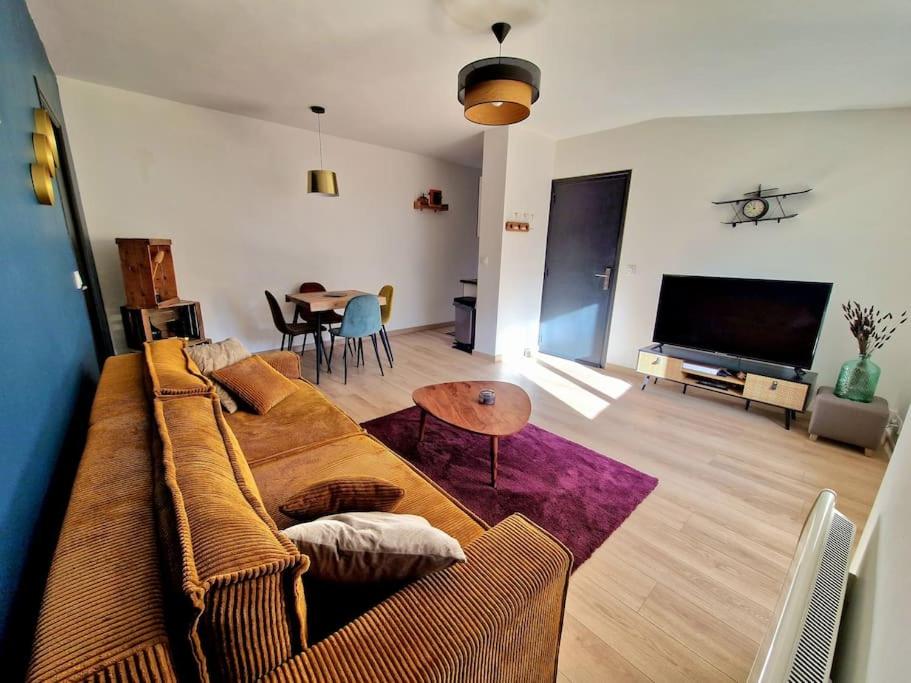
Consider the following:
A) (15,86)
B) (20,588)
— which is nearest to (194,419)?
(20,588)

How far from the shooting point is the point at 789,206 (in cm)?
291

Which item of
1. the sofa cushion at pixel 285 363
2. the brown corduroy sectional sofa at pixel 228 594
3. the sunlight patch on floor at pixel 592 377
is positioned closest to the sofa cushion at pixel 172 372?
the brown corduroy sectional sofa at pixel 228 594

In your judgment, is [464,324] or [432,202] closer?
[464,324]

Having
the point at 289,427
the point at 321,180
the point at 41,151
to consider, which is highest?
the point at 321,180

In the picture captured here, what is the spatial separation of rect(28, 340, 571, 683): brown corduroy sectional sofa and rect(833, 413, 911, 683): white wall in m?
0.57

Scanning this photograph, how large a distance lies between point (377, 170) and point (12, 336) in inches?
168

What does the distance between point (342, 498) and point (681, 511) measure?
5.92 feet

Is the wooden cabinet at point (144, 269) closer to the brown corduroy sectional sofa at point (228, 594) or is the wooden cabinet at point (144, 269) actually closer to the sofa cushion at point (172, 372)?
the sofa cushion at point (172, 372)

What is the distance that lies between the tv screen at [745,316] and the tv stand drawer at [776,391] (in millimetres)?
196

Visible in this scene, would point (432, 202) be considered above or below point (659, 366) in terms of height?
above

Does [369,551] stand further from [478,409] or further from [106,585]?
[478,409]

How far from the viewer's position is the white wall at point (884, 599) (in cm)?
67

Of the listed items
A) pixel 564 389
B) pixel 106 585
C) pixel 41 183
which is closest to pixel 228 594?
pixel 106 585

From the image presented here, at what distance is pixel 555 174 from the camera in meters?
4.21
